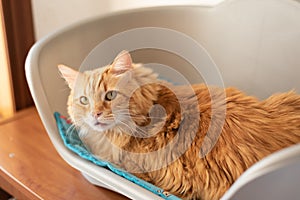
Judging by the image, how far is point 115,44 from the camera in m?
1.19

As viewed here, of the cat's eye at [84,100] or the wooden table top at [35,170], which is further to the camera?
the wooden table top at [35,170]

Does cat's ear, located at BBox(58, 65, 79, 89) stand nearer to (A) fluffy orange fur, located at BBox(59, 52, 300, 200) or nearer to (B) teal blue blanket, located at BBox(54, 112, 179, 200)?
(A) fluffy orange fur, located at BBox(59, 52, 300, 200)

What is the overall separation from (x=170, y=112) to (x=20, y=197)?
0.54 metres

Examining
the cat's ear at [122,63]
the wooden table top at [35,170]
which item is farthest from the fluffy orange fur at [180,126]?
the wooden table top at [35,170]

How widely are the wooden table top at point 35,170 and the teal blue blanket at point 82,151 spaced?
0.14 metres

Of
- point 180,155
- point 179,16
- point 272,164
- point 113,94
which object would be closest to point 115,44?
point 179,16

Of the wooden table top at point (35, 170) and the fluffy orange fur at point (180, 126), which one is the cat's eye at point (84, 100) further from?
the wooden table top at point (35, 170)

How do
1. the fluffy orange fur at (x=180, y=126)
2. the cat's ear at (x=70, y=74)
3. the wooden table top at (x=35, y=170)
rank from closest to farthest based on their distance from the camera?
the fluffy orange fur at (x=180, y=126), the cat's ear at (x=70, y=74), the wooden table top at (x=35, y=170)

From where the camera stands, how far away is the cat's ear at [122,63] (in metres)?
0.86

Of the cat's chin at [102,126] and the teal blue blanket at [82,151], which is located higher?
the cat's chin at [102,126]

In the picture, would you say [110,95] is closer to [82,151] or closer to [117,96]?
[117,96]

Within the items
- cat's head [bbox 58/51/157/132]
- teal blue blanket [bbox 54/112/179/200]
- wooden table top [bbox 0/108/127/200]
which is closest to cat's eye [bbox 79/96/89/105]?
cat's head [bbox 58/51/157/132]

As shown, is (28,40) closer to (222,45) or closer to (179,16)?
(179,16)

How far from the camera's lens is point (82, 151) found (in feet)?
3.15
